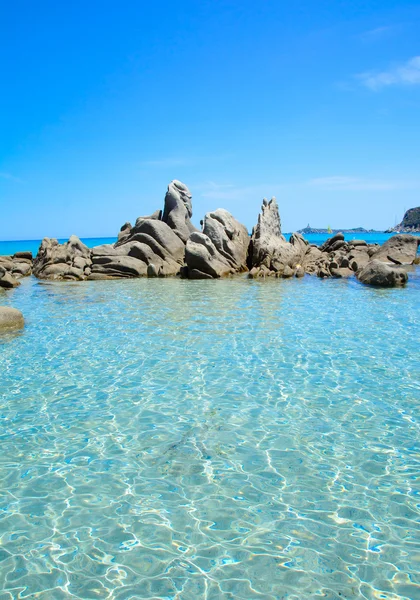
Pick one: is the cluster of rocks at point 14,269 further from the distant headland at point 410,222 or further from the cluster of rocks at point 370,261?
the distant headland at point 410,222

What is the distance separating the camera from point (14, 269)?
32969mm

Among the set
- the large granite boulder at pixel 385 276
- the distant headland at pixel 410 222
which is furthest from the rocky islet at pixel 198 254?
the distant headland at pixel 410 222

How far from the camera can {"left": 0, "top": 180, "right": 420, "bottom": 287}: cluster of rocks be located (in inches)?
1166

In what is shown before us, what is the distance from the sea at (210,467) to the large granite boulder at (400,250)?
2457 cm

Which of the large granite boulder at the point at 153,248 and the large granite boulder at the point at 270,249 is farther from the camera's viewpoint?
the large granite boulder at the point at 270,249

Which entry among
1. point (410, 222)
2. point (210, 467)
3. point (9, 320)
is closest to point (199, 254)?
point (9, 320)

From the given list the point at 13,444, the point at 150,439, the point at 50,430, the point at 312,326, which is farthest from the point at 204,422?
the point at 312,326

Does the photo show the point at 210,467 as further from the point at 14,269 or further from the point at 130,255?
the point at 14,269

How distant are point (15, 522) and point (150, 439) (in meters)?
2.15

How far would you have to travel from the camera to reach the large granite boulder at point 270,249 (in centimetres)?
3039

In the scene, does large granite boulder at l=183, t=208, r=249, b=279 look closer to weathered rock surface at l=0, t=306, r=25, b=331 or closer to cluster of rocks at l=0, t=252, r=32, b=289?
cluster of rocks at l=0, t=252, r=32, b=289

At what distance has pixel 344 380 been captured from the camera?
885 centimetres

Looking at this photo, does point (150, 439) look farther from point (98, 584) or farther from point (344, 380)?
point (344, 380)

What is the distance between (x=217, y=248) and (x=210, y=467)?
25.9m
